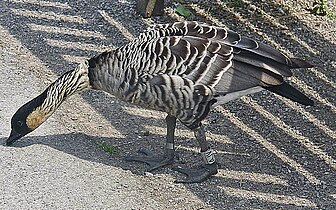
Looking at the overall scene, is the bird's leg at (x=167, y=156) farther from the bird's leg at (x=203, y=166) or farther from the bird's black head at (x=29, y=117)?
the bird's black head at (x=29, y=117)

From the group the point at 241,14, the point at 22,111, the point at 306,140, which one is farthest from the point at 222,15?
the point at 22,111

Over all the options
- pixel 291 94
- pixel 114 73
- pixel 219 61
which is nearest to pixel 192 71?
pixel 219 61

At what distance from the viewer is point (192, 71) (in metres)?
5.59

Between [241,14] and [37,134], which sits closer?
[37,134]

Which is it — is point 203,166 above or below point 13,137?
above

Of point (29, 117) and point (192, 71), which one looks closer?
point (192, 71)

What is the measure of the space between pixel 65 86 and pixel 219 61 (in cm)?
127

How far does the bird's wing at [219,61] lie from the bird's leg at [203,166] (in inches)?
17.8

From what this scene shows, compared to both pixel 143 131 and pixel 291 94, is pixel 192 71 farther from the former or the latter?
pixel 143 131

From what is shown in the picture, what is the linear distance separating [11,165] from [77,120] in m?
0.89

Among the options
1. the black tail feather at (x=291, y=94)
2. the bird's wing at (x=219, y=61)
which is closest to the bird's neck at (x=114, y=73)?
the bird's wing at (x=219, y=61)

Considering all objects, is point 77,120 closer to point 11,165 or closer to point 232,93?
point 11,165

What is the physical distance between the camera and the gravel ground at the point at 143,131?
18.7ft

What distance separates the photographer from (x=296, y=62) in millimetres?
5789
